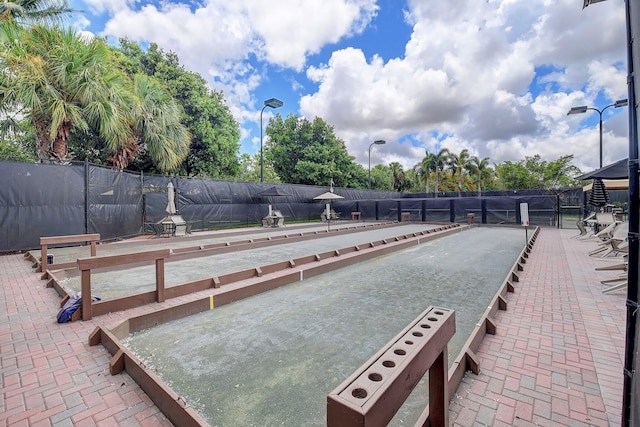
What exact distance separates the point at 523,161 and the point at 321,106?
88.9 feet

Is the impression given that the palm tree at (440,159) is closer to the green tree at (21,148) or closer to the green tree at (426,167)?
the green tree at (426,167)

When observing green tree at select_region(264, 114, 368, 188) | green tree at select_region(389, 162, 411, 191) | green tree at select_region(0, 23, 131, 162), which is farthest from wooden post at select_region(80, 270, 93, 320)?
green tree at select_region(389, 162, 411, 191)

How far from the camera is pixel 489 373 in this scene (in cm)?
204

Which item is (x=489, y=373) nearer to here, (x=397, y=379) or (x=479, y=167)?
(x=397, y=379)

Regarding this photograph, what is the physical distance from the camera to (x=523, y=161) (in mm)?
35344

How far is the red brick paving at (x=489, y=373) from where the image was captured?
1.63 metres

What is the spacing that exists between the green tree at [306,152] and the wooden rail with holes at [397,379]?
77.5ft

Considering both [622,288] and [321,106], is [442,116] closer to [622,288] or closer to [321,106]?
[321,106]

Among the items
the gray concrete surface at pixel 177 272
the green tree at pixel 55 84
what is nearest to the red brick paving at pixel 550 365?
the gray concrete surface at pixel 177 272

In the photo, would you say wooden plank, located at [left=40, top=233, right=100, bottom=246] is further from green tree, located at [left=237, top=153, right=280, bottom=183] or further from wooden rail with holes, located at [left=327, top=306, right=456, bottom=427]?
green tree, located at [left=237, top=153, right=280, bottom=183]

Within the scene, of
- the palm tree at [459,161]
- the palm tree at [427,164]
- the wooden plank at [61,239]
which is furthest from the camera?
the palm tree at [427,164]

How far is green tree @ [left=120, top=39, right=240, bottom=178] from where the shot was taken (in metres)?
16.1

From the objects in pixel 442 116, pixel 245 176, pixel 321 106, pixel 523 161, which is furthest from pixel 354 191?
pixel 523 161

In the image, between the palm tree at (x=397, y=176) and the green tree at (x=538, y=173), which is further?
the palm tree at (x=397, y=176)
